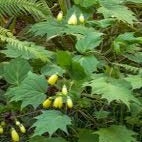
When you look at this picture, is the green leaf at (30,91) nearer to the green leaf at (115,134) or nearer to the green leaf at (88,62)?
the green leaf at (88,62)

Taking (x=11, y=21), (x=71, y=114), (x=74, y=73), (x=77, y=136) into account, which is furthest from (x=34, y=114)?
(x=11, y=21)

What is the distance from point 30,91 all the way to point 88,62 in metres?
0.27

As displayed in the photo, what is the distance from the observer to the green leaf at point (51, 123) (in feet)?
5.48

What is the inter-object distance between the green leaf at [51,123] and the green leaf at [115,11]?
0.74m

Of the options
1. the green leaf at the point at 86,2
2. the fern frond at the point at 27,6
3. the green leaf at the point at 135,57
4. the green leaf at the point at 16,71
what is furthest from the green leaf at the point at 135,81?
the fern frond at the point at 27,6

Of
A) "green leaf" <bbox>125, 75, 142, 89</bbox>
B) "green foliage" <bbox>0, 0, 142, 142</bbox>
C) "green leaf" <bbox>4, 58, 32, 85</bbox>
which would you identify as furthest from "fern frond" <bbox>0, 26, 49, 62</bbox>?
"green leaf" <bbox>125, 75, 142, 89</bbox>

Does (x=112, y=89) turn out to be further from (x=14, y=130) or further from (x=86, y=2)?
(x=86, y=2)

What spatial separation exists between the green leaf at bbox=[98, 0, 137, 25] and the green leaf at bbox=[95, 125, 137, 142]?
0.67m

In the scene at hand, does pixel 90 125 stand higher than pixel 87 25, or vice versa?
pixel 87 25

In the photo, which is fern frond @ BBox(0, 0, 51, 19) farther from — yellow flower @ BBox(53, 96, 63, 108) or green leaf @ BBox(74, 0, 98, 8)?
yellow flower @ BBox(53, 96, 63, 108)

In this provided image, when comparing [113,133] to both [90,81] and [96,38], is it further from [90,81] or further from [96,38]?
[96,38]

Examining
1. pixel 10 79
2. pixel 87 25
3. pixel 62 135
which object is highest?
pixel 87 25

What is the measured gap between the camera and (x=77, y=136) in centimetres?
199

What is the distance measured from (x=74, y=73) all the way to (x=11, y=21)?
1433 millimetres
